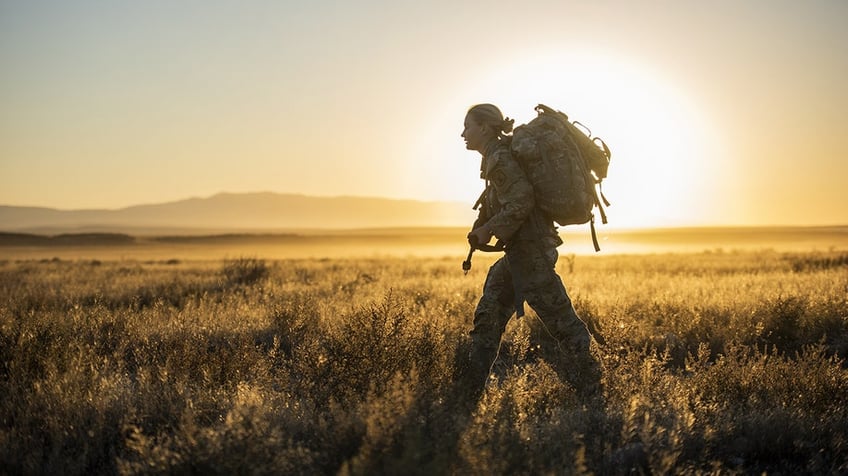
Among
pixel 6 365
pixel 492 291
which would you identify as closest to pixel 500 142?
pixel 492 291

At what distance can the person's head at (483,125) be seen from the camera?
552cm

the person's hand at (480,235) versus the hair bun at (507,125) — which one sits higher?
the hair bun at (507,125)

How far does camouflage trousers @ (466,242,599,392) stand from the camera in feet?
17.7

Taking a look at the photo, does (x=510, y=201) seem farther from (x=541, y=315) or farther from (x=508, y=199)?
(x=541, y=315)

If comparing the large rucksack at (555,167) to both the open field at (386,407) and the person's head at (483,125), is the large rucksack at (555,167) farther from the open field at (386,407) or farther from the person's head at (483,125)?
the open field at (386,407)

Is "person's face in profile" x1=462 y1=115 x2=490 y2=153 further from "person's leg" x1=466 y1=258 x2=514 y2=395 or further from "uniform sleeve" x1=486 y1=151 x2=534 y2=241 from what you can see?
"person's leg" x1=466 y1=258 x2=514 y2=395

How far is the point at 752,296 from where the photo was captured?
11.0m

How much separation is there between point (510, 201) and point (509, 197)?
3 centimetres

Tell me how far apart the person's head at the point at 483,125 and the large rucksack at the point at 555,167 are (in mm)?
167

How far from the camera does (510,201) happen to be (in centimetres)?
526

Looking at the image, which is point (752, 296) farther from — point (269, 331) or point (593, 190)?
point (269, 331)

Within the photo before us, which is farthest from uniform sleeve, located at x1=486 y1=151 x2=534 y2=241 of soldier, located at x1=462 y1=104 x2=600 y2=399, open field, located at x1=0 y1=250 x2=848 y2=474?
open field, located at x1=0 y1=250 x2=848 y2=474

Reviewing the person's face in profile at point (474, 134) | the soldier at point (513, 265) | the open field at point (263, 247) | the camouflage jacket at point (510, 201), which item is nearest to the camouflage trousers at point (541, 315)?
the soldier at point (513, 265)

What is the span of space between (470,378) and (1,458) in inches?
124
